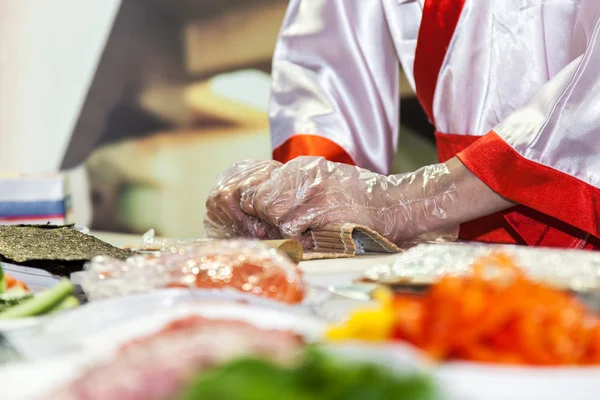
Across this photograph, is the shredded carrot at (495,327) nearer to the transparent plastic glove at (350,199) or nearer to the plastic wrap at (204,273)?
the plastic wrap at (204,273)

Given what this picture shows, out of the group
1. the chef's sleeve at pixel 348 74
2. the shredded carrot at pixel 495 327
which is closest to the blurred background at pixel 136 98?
the chef's sleeve at pixel 348 74

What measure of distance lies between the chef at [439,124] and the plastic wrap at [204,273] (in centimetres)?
43

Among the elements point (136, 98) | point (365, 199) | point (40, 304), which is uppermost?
point (40, 304)

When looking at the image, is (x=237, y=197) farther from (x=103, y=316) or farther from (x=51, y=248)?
(x=103, y=316)

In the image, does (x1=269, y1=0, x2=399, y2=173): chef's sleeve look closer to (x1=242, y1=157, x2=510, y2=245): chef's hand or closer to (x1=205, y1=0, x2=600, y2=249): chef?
(x1=205, y1=0, x2=600, y2=249): chef

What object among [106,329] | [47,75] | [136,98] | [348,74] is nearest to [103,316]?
[106,329]

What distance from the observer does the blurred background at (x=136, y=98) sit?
2.78m

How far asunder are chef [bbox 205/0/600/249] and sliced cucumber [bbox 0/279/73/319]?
528 mm

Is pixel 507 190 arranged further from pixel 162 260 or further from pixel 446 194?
pixel 162 260

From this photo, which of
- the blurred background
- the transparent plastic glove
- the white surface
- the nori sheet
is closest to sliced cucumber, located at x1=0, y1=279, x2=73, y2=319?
the nori sheet

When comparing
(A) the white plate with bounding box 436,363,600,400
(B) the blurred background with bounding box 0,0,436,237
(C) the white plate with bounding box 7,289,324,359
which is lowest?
(B) the blurred background with bounding box 0,0,436,237

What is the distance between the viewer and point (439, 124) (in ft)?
4.94

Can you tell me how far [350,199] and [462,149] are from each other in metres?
0.36

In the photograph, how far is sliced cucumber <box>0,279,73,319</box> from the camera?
0.62 m
